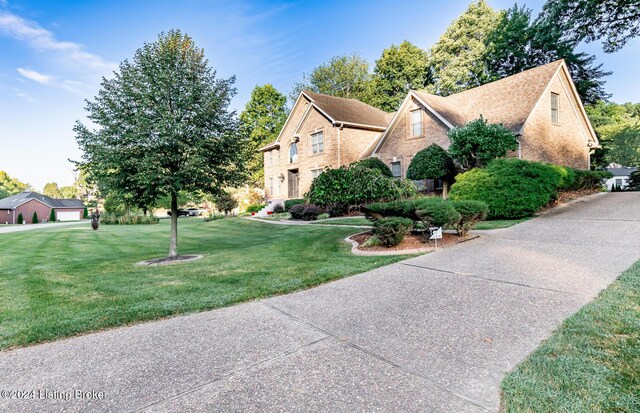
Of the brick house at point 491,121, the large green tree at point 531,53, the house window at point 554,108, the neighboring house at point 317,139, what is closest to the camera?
the brick house at point 491,121

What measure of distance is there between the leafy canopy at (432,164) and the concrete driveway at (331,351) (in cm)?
1124

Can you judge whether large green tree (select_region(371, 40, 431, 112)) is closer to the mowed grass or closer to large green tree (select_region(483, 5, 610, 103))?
large green tree (select_region(483, 5, 610, 103))

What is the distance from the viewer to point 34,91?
16.6m

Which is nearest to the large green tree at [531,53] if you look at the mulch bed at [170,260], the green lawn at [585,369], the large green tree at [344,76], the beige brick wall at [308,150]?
the beige brick wall at [308,150]

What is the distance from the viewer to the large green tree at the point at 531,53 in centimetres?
2577

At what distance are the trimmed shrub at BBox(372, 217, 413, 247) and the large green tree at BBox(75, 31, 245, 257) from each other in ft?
15.8

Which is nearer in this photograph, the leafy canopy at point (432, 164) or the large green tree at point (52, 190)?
the leafy canopy at point (432, 164)

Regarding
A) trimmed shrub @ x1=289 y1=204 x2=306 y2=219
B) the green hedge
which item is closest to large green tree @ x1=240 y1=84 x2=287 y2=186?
trimmed shrub @ x1=289 y1=204 x2=306 y2=219

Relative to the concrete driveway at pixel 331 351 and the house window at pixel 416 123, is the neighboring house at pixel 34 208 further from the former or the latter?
the concrete driveway at pixel 331 351

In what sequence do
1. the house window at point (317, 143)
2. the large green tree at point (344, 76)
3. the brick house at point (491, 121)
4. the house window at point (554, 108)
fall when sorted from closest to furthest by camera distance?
the brick house at point (491, 121)
the house window at point (554, 108)
the house window at point (317, 143)
the large green tree at point (344, 76)

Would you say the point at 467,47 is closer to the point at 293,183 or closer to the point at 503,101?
the point at 503,101

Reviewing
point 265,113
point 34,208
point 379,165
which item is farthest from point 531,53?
point 34,208

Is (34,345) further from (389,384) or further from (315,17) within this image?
(315,17)

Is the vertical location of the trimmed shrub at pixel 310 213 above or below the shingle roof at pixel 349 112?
below
